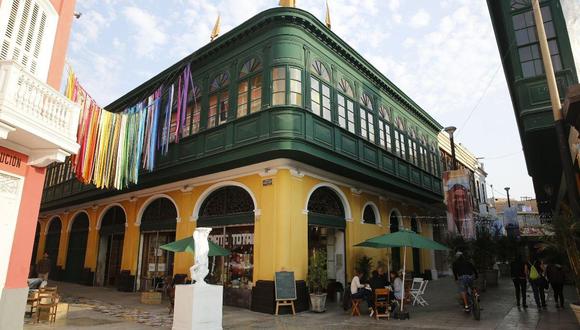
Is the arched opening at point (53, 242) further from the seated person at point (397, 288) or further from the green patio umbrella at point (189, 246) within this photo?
the seated person at point (397, 288)

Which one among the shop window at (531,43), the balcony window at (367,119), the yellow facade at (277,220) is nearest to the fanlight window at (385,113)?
the balcony window at (367,119)

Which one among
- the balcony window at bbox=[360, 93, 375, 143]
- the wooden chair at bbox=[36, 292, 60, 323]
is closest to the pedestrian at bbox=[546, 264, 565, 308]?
the balcony window at bbox=[360, 93, 375, 143]

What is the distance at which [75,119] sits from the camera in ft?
27.7

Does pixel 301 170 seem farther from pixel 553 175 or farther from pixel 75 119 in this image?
pixel 553 175

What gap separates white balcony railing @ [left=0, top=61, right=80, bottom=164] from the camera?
6.85 meters

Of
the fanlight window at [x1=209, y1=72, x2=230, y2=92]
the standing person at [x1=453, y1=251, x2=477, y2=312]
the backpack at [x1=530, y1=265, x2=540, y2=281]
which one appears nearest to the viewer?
the standing person at [x1=453, y1=251, x2=477, y2=312]

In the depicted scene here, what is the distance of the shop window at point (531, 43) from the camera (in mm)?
11102

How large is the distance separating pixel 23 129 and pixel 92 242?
47.6 feet

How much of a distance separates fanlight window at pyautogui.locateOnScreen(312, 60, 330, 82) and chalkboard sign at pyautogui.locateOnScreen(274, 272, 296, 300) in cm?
677

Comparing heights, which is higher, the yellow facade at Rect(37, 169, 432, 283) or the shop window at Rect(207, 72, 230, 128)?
the shop window at Rect(207, 72, 230, 128)

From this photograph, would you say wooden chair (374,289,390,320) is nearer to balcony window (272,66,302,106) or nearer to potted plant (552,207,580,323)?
potted plant (552,207,580,323)

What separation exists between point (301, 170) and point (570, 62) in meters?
8.39

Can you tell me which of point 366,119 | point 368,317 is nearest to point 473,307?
point 368,317

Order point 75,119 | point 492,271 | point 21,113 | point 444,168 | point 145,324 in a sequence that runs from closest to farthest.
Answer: point 21,113 < point 75,119 < point 145,324 < point 492,271 < point 444,168
